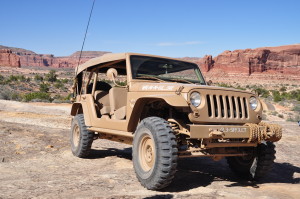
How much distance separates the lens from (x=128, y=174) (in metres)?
5.48

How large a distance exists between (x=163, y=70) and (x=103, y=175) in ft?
7.30

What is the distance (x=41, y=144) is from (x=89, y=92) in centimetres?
191

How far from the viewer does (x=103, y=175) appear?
535cm

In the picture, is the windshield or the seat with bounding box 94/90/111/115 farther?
the seat with bounding box 94/90/111/115

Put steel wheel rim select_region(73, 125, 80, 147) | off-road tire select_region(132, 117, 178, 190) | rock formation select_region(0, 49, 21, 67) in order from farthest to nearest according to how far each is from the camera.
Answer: rock formation select_region(0, 49, 21, 67) → steel wheel rim select_region(73, 125, 80, 147) → off-road tire select_region(132, 117, 178, 190)

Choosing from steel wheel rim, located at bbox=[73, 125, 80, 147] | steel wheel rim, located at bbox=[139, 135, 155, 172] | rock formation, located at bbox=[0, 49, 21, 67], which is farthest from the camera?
rock formation, located at bbox=[0, 49, 21, 67]

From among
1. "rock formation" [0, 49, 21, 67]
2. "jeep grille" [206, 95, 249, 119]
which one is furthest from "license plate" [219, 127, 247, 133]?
"rock formation" [0, 49, 21, 67]

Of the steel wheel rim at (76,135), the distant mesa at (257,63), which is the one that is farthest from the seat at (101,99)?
the distant mesa at (257,63)

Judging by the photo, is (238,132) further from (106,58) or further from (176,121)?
(106,58)

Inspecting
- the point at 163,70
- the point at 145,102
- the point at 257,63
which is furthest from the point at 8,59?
the point at 145,102

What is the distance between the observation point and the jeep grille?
4.58 meters

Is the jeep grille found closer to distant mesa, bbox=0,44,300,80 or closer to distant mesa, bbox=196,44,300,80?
distant mesa, bbox=0,44,300,80

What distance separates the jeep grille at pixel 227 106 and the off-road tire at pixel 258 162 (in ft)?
2.50

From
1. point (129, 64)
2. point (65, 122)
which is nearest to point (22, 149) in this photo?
point (129, 64)
